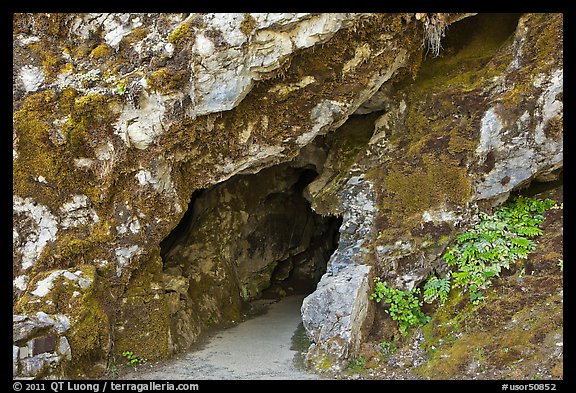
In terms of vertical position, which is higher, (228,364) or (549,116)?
(549,116)

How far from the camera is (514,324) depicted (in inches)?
285

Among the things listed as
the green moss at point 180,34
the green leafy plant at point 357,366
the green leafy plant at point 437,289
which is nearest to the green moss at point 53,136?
the green moss at point 180,34

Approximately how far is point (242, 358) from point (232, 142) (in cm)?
402

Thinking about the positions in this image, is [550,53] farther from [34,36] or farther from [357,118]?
[34,36]

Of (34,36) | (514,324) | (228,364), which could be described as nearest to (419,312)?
(514,324)

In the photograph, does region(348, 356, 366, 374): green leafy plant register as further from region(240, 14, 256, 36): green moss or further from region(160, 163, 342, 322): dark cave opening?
region(240, 14, 256, 36): green moss

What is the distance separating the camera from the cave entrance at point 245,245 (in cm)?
1102

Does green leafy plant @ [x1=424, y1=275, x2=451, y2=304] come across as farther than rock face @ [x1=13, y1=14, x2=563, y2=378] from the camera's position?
Yes

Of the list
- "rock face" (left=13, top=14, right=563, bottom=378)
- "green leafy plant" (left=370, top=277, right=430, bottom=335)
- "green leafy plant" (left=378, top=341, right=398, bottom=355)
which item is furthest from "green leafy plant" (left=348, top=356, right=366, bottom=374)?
"green leafy plant" (left=370, top=277, right=430, bottom=335)

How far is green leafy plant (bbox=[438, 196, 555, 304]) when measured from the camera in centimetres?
806

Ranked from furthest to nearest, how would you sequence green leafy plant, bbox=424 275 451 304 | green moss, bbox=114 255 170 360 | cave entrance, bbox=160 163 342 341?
cave entrance, bbox=160 163 342 341, green moss, bbox=114 255 170 360, green leafy plant, bbox=424 275 451 304

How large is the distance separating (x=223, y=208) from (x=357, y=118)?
4.15 metres

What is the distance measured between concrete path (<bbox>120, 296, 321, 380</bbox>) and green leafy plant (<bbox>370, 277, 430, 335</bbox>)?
1775 mm

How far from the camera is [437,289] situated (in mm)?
8273
